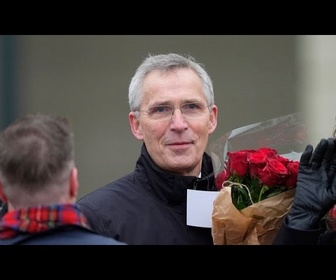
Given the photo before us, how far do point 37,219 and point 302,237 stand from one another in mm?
927

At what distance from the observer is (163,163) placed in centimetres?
343

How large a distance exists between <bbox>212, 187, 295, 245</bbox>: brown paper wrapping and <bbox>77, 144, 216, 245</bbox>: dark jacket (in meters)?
0.20

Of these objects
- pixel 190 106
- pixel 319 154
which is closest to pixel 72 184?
pixel 319 154

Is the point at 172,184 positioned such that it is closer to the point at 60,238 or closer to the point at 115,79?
the point at 60,238

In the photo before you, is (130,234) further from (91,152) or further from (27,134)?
(91,152)

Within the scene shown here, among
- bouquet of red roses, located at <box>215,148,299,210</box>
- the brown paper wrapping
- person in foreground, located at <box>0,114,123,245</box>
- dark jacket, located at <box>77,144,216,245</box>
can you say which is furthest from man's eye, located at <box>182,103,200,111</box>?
person in foreground, located at <box>0,114,123,245</box>

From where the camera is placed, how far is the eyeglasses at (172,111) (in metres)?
3.40

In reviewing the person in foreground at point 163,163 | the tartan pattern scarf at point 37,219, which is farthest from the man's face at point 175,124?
the tartan pattern scarf at point 37,219

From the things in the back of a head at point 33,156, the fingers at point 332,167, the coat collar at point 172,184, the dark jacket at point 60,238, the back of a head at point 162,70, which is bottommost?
the coat collar at point 172,184

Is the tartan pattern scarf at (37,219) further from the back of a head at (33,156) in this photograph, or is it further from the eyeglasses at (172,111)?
the eyeglasses at (172,111)

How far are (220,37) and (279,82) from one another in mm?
581

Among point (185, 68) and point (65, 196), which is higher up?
point (185, 68)
